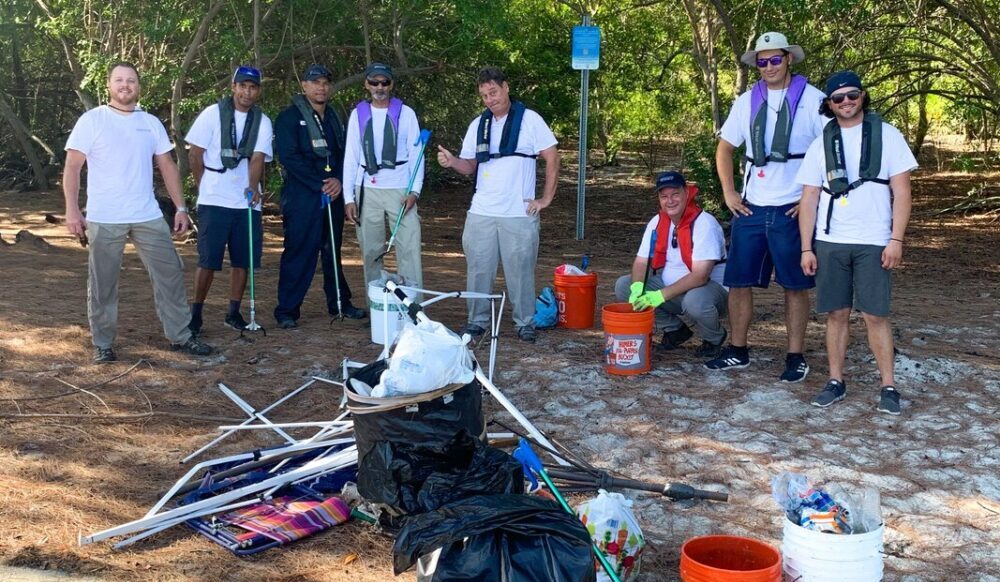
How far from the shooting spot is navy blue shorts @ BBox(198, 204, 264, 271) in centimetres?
717

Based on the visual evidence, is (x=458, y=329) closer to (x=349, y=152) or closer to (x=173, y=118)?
(x=349, y=152)

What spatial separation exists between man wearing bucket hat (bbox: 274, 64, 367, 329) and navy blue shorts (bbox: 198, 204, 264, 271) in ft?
1.14

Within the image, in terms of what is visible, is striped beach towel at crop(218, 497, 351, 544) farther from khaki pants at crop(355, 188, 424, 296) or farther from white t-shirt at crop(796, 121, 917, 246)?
khaki pants at crop(355, 188, 424, 296)

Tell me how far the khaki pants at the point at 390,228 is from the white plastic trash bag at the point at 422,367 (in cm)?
338

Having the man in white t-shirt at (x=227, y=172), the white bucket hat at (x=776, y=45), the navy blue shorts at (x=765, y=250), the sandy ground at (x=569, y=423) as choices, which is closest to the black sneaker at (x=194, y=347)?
the sandy ground at (x=569, y=423)

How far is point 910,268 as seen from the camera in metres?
10.6

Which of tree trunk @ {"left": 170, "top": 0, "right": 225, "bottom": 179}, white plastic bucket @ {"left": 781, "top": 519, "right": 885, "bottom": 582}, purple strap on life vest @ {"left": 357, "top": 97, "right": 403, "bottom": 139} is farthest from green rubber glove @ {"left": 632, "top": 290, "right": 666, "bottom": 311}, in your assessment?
tree trunk @ {"left": 170, "top": 0, "right": 225, "bottom": 179}

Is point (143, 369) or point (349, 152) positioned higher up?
point (349, 152)

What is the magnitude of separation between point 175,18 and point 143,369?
15.1 ft

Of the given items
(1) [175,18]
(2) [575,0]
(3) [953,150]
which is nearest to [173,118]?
(1) [175,18]

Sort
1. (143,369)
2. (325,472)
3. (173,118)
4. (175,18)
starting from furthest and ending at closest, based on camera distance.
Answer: (173,118), (175,18), (143,369), (325,472)

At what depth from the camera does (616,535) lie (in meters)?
3.69

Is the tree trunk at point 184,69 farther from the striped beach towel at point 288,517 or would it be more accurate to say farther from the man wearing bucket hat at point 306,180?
the striped beach towel at point 288,517

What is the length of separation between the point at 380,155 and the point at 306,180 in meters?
0.60
